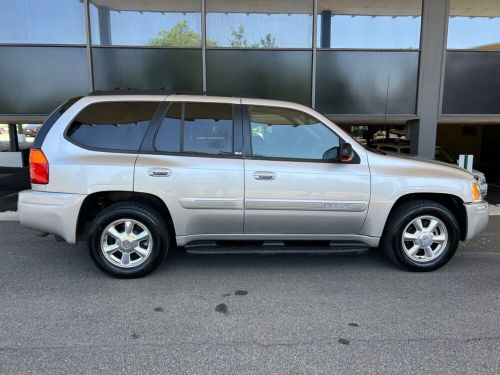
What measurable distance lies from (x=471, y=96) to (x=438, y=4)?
203 centimetres

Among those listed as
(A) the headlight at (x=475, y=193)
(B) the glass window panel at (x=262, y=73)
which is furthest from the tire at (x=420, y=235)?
(B) the glass window panel at (x=262, y=73)

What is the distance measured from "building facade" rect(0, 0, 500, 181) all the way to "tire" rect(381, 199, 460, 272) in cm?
464

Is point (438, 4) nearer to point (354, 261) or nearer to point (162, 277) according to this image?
point (354, 261)

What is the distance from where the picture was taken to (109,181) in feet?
14.2

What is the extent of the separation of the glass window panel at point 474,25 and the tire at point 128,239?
768 cm

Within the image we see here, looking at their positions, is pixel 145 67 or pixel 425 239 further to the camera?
pixel 145 67

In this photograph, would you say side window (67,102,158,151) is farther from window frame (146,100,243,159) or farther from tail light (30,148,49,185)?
tail light (30,148,49,185)

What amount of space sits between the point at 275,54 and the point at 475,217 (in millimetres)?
5449

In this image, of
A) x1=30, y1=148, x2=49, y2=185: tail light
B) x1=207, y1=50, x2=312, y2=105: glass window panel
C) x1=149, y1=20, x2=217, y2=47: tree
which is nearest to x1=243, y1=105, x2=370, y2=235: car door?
x1=30, y1=148, x2=49, y2=185: tail light

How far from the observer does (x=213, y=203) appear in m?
4.42

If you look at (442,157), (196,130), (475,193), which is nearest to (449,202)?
(475,193)

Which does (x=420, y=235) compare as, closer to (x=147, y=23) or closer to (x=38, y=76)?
(x=147, y=23)

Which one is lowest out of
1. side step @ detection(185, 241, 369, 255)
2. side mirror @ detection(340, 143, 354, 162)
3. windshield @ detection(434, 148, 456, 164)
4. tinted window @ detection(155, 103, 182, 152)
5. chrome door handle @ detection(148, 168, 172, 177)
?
side step @ detection(185, 241, 369, 255)

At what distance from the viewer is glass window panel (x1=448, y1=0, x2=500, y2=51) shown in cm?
898
